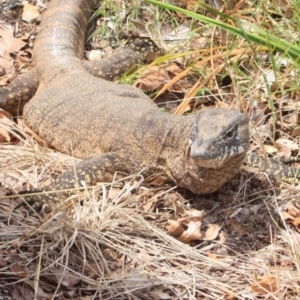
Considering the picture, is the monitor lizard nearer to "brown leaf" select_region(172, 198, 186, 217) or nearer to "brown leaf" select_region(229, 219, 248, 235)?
"brown leaf" select_region(172, 198, 186, 217)

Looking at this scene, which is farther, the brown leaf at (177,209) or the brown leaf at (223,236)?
the brown leaf at (177,209)

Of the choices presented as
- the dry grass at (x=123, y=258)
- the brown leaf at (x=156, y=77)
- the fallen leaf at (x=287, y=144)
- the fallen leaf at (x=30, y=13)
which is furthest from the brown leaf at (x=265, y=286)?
the fallen leaf at (x=30, y=13)

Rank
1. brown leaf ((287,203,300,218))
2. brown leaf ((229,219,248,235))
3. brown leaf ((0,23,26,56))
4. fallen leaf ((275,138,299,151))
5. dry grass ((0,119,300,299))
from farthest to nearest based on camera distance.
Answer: brown leaf ((0,23,26,56)) < fallen leaf ((275,138,299,151)) < brown leaf ((287,203,300,218)) < brown leaf ((229,219,248,235)) < dry grass ((0,119,300,299))

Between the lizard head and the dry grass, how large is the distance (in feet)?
2.13

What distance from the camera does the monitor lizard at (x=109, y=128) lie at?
4.82 m

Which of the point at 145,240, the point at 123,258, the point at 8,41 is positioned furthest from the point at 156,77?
the point at 123,258

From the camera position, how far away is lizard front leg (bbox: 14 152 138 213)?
4984 millimetres

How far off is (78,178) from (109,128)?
653 mm

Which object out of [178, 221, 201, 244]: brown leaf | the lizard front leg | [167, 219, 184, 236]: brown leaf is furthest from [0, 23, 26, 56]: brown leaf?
[178, 221, 201, 244]: brown leaf

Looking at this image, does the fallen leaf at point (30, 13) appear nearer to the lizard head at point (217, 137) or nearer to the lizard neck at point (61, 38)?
the lizard neck at point (61, 38)

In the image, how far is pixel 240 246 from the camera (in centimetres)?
496

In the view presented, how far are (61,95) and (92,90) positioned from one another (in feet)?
1.08

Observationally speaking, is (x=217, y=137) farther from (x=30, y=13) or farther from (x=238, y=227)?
(x=30, y=13)

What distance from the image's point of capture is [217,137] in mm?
4629
